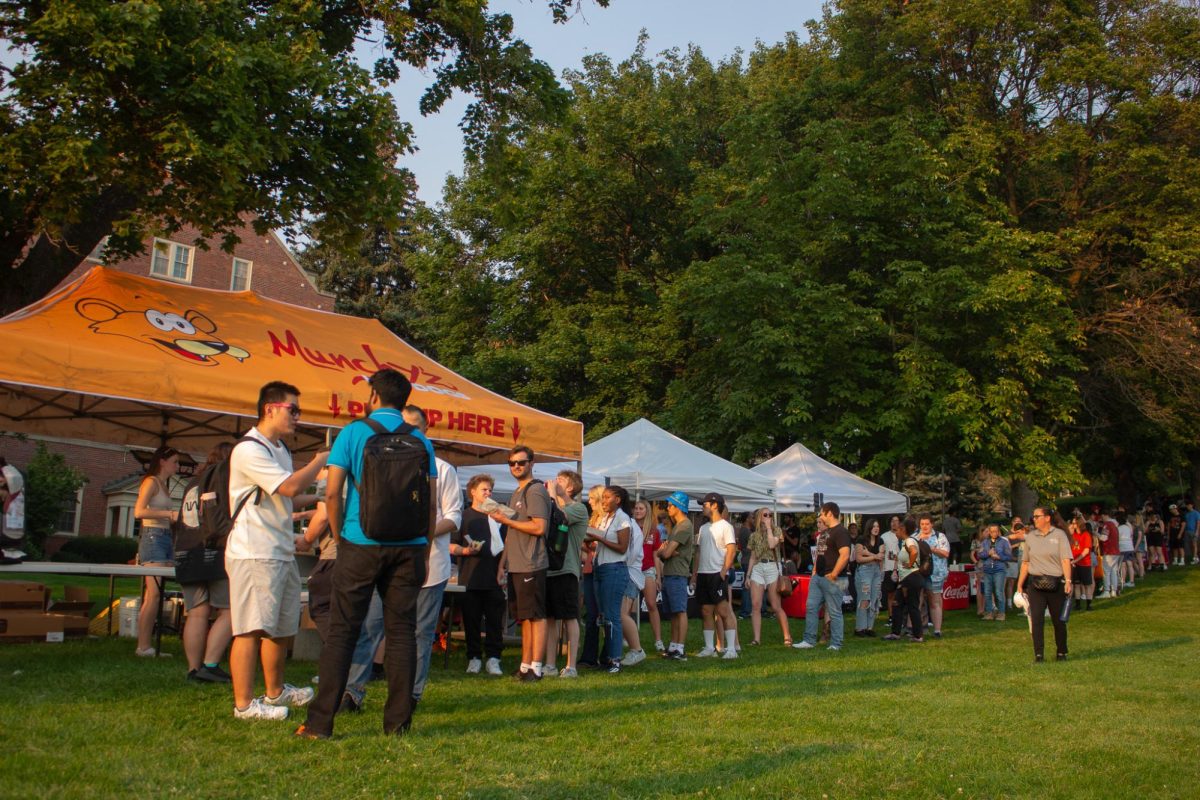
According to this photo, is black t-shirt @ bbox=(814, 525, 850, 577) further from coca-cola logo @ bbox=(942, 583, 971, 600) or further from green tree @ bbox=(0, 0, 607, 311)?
coca-cola logo @ bbox=(942, 583, 971, 600)

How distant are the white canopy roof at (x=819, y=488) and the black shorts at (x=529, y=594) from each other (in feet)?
36.9

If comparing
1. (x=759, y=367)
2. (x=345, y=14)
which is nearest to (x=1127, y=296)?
(x=759, y=367)

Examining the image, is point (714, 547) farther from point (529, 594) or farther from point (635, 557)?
point (529, 594)

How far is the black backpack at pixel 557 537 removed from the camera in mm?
8922

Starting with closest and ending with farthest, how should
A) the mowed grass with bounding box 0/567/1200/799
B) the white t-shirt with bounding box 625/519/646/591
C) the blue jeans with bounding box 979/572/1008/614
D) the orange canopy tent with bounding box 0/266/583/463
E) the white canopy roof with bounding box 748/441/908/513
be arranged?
the mowed grass with bounding box 0/567/1200/799 < the orange canopy tent with bounding box 0/266/583/463 < the white t-shirt with bounding box 625/519/646/591 < the blue jeans with bounding box 979/572/1008/614 < the white canopy roof with bounding box 748/441/908/513

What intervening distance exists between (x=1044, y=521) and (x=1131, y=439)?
2063cm

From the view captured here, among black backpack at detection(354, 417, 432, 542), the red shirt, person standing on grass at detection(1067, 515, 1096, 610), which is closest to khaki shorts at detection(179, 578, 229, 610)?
black backpack at detection(354, 417, 432, 542)

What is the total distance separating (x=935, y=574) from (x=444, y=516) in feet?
34.9

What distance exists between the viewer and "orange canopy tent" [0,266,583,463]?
829 centimetres

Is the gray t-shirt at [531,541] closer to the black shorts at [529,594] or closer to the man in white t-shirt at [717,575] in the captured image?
the black shorts at [529,594]

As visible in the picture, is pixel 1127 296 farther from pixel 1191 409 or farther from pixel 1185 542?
pixel 1185 542

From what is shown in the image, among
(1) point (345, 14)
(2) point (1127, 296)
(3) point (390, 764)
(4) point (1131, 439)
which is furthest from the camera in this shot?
(4) point (1131, 439)

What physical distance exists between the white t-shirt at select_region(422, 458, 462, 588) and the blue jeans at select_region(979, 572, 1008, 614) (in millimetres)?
14744

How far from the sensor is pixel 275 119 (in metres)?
11.1
